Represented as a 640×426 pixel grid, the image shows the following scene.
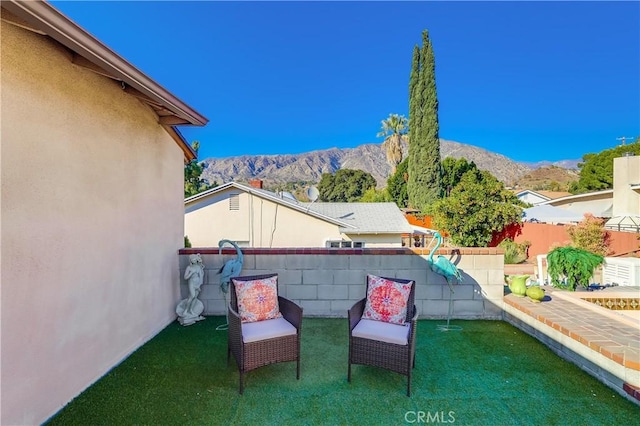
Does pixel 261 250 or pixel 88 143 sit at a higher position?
pixel 88 143

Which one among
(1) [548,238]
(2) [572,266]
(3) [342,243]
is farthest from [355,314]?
(1) [548,238]

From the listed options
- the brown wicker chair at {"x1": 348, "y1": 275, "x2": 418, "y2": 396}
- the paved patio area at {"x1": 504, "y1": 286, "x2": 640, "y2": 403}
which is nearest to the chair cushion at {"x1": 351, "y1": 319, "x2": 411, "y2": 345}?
the brown wicker chair at {"x1": 348, "y1": 275, "x2": 418, "y2": 396}

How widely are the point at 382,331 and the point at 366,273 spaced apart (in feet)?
6.29

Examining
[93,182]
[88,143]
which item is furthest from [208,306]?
[88,143]

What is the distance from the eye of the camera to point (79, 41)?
2262 mm

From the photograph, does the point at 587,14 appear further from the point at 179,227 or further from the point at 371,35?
the point at 179,227

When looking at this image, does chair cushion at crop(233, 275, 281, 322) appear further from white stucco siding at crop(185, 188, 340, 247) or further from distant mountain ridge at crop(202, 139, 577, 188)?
distant mountain ridge at crop(202, 139, 577, 188)

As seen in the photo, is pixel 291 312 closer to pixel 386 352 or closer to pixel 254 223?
pixel 386 352

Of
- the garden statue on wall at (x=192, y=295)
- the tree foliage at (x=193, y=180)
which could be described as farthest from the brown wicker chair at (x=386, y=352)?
the tree foliage at (x=193, y=180)

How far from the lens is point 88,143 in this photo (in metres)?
3.36

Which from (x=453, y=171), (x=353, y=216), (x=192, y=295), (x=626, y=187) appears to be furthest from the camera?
(x=453, y=171)

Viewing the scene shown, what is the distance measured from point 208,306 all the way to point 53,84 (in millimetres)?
3975

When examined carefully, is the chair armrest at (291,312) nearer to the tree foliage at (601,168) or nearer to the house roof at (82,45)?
the house roof at (82,45)

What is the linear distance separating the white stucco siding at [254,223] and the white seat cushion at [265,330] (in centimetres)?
824
